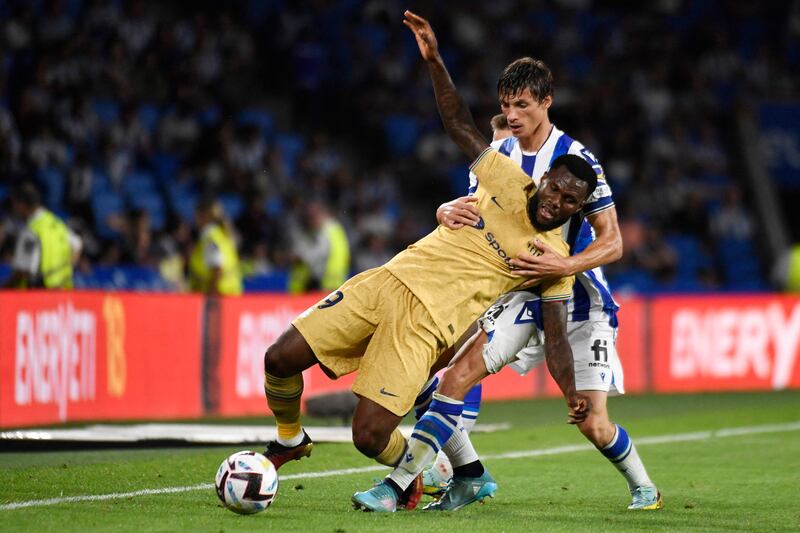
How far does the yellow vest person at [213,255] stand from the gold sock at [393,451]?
8.43m

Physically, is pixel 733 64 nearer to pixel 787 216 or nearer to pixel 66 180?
pixel 787 216

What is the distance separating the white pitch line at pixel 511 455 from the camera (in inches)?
265

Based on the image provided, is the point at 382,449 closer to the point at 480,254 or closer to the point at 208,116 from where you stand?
the point at 480,254

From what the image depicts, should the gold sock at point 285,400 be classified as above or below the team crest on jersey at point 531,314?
below

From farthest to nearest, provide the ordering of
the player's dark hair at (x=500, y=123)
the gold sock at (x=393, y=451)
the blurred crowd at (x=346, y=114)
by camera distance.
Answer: the blurred crowd at (x=346, y=114), the player's dark hair at (x=500, y=123), the gold sock at (x=393, y=451)

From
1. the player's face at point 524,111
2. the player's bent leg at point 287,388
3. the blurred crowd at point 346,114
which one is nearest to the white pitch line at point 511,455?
the player's bent leg at point 287,388

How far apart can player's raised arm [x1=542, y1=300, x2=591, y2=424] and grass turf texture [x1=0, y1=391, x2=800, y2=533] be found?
0.55m

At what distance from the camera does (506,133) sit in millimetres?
7539

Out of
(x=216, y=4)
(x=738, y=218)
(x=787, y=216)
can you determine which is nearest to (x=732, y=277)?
(x=738, y=218)

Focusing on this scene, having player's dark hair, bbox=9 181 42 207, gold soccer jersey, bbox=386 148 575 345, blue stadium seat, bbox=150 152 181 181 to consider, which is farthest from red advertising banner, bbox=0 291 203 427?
gold soccer jersey, bbox=386 148 575 345

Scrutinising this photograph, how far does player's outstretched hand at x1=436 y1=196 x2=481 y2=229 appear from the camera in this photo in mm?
6512

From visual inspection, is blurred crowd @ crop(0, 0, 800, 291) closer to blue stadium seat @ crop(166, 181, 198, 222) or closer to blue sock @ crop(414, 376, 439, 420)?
blue stadium seat @ crop(166, 181, 198, 222)

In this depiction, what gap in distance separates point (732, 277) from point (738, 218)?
1.06 m

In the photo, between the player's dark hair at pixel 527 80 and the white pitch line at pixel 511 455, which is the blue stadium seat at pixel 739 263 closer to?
the white pitch line at pixel 511 455
